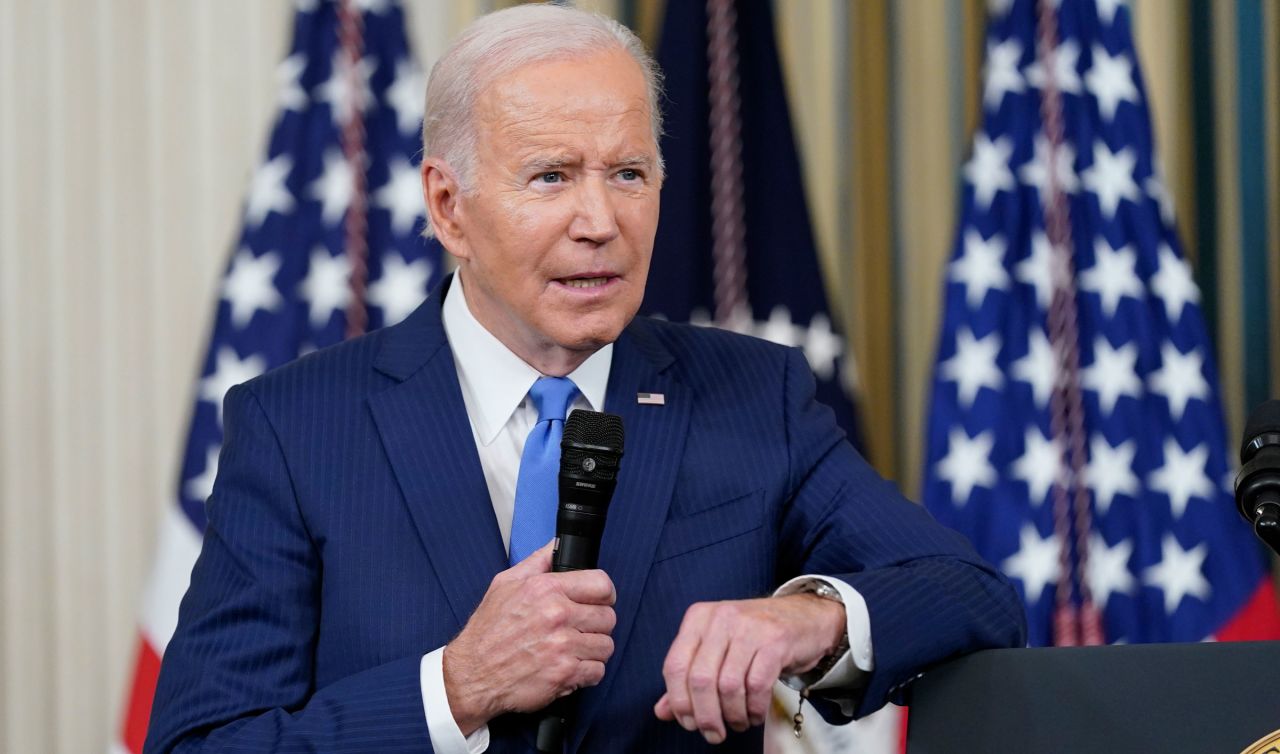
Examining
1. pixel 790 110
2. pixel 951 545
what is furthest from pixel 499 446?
pixel 790 110

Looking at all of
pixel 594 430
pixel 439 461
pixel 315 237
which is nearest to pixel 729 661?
pixel 594 430

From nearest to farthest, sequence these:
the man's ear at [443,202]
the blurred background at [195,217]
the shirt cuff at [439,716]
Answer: the shirt cuff at [439,716] < the man's ear at [443,202] < the blurred background at [195,217]

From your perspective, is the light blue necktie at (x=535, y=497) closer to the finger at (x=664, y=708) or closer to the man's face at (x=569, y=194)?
the man's face at (x=569, y=194)

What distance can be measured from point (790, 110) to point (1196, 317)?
1173 mm

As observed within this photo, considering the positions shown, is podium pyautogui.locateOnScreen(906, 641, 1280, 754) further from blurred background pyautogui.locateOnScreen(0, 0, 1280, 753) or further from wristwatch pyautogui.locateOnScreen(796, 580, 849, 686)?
blurred background pyautogui.locateOnScreen(0, 0, 1280, 753)

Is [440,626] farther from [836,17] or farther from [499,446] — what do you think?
[836,17]

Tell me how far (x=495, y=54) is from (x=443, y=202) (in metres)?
0.25

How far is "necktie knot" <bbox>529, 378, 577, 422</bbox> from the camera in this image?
6.61 ft

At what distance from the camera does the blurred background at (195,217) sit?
3.79 meters

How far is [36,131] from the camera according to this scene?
151 inches

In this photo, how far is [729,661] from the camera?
1.58 meters

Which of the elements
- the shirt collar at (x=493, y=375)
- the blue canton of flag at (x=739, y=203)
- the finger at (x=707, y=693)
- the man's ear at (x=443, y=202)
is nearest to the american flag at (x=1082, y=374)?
the blue canton of flag at (x=739, y=203)

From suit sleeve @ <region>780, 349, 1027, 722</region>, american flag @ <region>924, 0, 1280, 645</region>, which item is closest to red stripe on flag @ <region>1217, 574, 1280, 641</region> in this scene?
american flag @ <region>924, 0, 1280, 645</region>

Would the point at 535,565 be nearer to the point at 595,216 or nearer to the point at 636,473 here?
the point at 636,473
